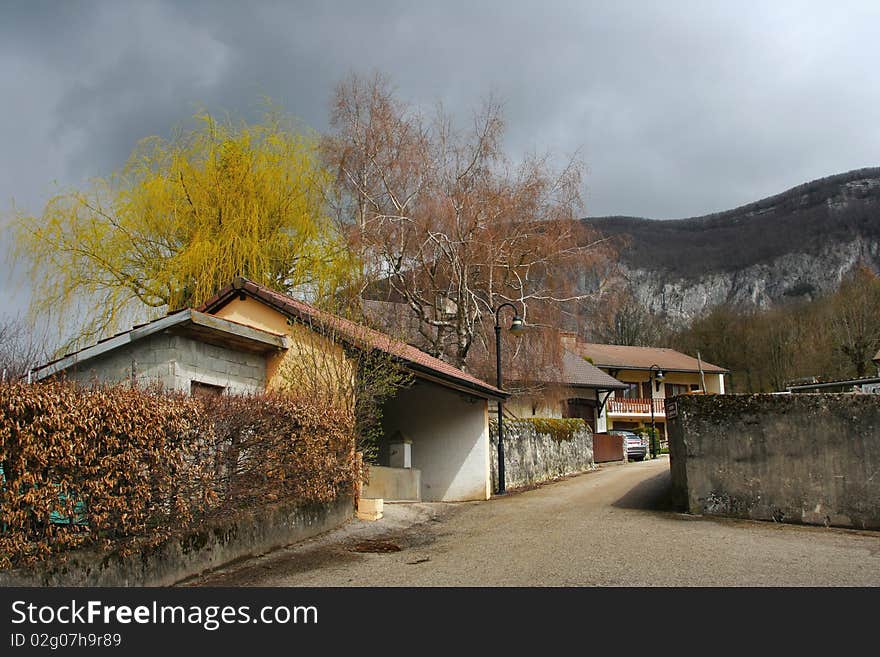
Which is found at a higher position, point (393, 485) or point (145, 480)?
point (145, 480)

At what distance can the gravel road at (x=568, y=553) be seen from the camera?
8.18m

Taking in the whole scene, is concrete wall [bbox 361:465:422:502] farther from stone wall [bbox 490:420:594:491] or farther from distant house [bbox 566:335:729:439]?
distant house [bbox 566:335:729:439]

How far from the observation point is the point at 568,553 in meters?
9.65

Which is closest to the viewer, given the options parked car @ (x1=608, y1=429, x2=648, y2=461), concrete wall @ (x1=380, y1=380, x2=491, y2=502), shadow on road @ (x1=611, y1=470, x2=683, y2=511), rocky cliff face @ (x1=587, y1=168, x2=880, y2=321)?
shadow on road @ (x1=611, y1=470, x2=683, y2=511)

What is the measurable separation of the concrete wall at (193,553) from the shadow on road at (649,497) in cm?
597

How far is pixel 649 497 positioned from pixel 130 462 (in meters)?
11.5

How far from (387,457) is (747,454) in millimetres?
8709

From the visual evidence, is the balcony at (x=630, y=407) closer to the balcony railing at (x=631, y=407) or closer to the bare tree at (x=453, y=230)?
the balcony railing at (x=631, y=407)

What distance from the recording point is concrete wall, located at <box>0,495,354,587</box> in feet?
22.6

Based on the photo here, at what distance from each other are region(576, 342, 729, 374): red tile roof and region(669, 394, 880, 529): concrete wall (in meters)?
37.0

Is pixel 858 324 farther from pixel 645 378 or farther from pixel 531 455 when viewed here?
pixel 531 455

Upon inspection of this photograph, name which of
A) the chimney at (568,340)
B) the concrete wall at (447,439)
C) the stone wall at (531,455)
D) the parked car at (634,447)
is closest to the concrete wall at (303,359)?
the concrete wall at (447,439)
